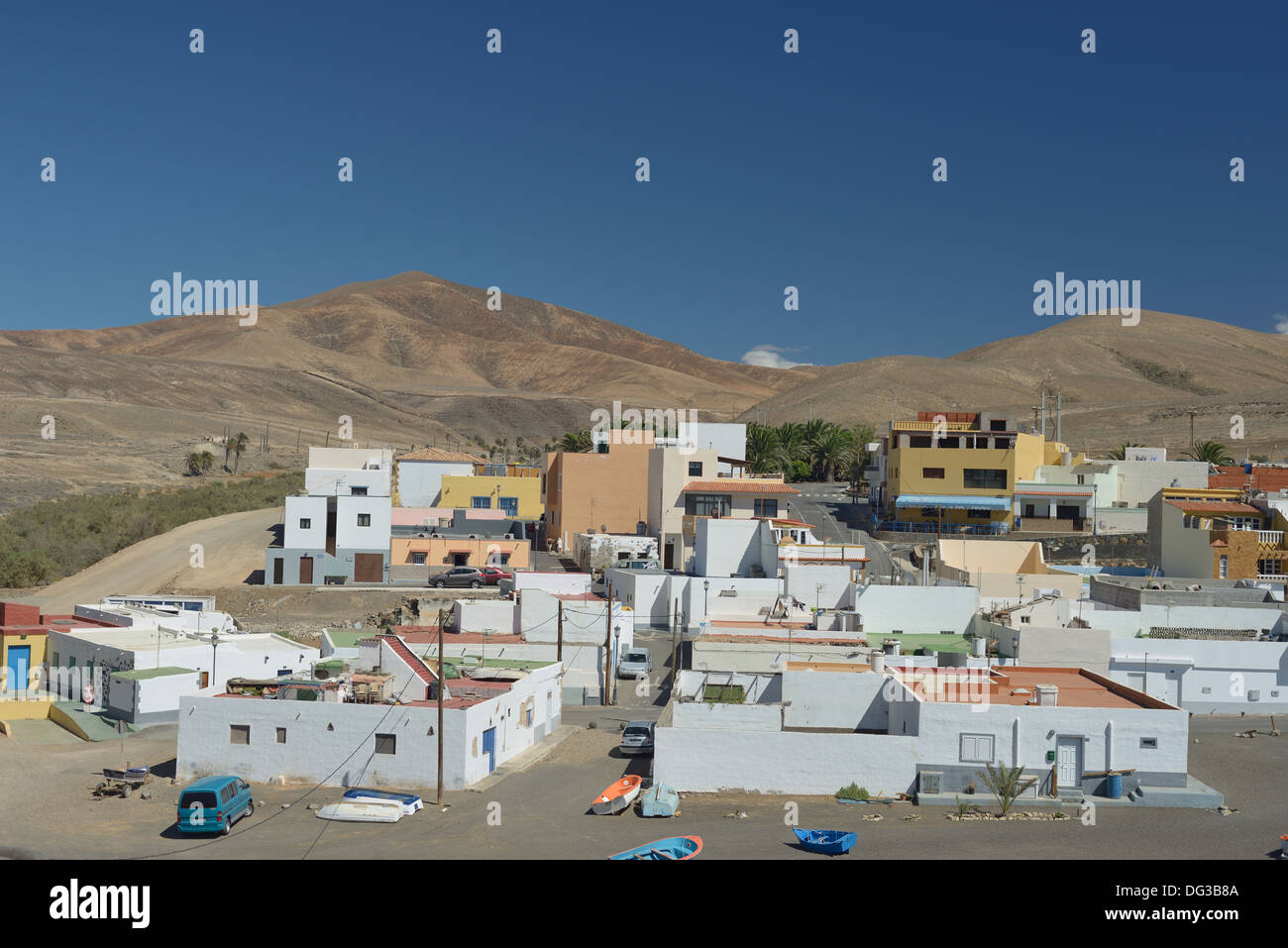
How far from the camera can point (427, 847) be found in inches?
934

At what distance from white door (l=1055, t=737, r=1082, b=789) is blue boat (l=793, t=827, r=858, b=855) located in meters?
6.79

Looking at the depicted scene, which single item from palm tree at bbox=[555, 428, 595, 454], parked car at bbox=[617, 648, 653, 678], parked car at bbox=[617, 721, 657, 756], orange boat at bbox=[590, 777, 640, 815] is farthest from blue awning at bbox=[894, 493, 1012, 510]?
orange boat at bbox=[590, 777, 640, 815]

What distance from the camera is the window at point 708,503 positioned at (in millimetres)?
58469

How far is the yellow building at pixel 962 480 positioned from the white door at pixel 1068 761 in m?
40.5

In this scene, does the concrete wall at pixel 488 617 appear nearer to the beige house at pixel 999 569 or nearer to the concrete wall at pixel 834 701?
the concrete wall at pixel 834 701

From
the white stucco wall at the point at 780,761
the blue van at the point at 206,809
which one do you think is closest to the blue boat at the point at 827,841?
the white stucco wall at the point at 780,761

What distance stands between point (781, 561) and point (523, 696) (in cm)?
1806

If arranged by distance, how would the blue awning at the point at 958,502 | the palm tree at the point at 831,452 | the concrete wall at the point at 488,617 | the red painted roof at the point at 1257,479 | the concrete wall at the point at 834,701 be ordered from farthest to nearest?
the palm tree at the point at 831,452
the blue awning at the point at 958,502
the red painted roof at the point at 1257,479
the concrete wall at the point at 488,617
the concrete wall at the point at 834,701

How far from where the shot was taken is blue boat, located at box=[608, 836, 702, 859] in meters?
22.3

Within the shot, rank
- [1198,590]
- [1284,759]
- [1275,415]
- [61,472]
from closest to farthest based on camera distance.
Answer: [1284,759] < [1198,590] < [61,472] < [1275,415]

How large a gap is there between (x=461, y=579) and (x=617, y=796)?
28543mm

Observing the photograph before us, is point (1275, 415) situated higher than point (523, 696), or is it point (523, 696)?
point (1275, 415)
